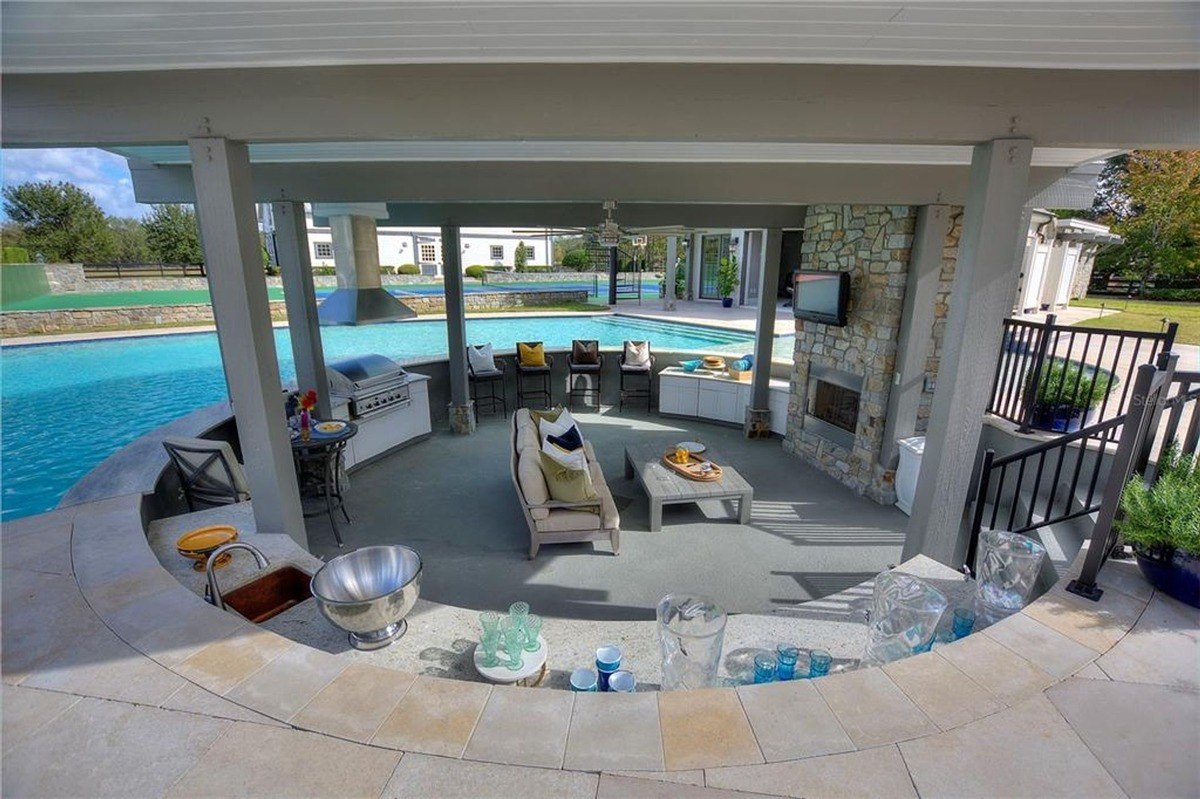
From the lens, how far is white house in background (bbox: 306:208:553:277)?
21.4m

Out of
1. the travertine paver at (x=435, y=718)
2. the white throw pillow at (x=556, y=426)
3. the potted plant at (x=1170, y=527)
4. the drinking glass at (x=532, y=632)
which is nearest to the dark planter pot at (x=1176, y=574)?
the potted plant at (x=1170, y=527)

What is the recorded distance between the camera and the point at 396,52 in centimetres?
214

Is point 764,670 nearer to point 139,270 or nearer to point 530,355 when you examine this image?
point 530,355

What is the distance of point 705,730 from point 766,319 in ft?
19.8

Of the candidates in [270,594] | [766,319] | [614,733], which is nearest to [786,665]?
[614,733]

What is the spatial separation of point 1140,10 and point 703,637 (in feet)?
8.57

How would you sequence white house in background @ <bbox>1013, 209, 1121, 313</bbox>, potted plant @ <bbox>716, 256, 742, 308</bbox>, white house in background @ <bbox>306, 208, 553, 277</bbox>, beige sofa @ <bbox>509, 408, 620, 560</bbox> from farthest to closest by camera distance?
white house in background @ <bbox>306, 208, 553, 277</bbox>
potted plant @ <bbox>716, 256, 742, 308</bbox>
white house in background @ <bbox>1013, 209, 1121, 313</bbox>
beige sofa @ <bbox>509, 408, 620, 560</bbox>

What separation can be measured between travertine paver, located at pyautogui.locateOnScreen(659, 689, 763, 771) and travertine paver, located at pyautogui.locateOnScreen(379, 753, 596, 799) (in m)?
0.27

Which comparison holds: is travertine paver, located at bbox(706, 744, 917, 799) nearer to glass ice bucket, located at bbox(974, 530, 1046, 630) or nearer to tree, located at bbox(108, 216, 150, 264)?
glass ice bucket, located at bbox(974, 530, 1046, 630)

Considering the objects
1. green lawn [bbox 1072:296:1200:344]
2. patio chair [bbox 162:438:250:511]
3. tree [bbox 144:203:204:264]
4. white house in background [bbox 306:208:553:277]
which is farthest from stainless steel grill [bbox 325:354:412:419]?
tree [bbox 144:203:204:264]

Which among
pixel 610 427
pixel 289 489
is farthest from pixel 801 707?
pixel 610 427

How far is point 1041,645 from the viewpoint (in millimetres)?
1864

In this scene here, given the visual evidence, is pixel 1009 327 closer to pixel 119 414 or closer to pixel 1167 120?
pixel 1167 120

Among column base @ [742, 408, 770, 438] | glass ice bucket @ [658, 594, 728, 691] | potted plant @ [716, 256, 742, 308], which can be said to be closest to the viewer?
glass ice bucket @ [658, 594, 728, 691]
